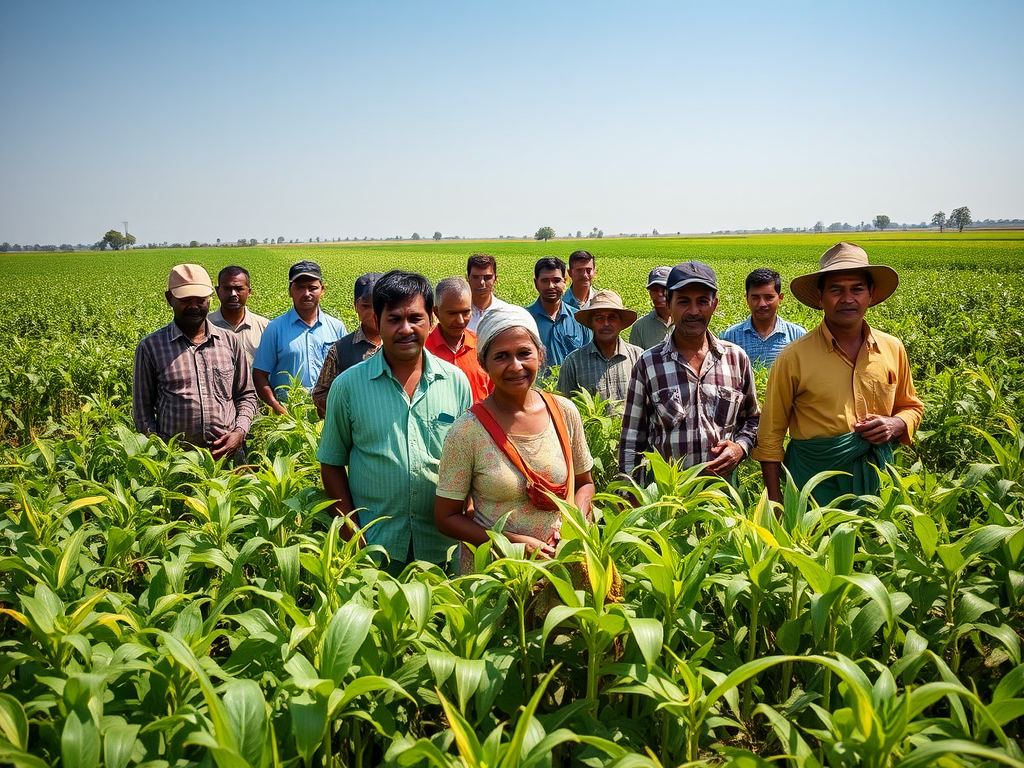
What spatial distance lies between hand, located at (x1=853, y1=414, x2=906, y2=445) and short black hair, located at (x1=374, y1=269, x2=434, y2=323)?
2.16 metres

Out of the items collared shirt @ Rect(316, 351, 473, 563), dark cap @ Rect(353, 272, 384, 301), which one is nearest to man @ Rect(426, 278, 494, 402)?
dark cap @ Rect(353, 272, 384, 301)

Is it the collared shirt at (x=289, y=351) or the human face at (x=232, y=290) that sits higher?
the human face at (x=232, y=290)

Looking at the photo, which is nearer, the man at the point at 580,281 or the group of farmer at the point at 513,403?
the group of farmer at the point at 513,403

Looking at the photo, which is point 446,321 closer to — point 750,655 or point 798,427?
point 798,427

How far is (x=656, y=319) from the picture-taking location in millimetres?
5961

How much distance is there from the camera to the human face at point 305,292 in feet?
18.0

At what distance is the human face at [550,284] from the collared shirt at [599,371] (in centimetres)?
110

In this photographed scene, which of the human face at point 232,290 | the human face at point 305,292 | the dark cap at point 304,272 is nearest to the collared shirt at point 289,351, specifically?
the human face at point 305,292

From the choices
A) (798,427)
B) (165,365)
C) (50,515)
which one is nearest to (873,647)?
(798,427)

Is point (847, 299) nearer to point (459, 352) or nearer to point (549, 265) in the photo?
point (459, 352)

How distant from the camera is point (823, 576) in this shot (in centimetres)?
174

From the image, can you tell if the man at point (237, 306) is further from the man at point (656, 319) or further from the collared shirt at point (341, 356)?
the man at point (656, 319)

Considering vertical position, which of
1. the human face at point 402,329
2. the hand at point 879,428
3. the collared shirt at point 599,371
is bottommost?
the hand at point 879,428

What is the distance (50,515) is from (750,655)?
109 inches
